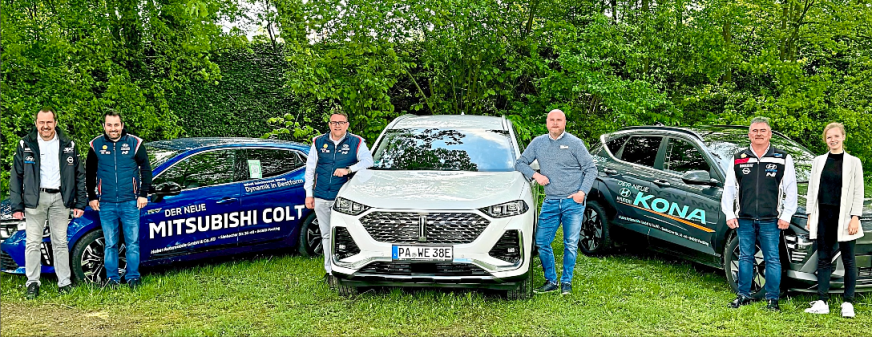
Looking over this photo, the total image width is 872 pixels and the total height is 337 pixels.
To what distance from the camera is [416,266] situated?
5.44m

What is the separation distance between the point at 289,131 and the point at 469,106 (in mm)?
3584

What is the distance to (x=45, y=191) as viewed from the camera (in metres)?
5.95

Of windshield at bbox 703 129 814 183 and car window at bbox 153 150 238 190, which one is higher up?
windshield at bbox 703 129 814 183

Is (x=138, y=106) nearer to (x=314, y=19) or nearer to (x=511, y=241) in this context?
(x=314, y=19)

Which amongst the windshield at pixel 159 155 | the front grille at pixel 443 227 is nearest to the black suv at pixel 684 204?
the front grille at pixel 443 227

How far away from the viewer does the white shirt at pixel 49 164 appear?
597cm

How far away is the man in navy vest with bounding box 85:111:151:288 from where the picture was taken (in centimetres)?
614

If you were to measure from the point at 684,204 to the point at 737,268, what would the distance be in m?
0.85

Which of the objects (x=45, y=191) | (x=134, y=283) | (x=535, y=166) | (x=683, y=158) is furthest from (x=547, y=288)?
(x=45, y=191)

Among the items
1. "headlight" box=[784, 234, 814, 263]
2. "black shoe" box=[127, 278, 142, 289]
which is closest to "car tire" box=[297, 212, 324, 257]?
"black shoe" box=[127, 278, 142, 289]

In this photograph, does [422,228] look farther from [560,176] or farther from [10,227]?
[10,227]

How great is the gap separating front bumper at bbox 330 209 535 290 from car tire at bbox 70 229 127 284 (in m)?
2.55

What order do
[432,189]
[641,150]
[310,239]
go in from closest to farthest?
[432,189]
[641,150]
[310,239]

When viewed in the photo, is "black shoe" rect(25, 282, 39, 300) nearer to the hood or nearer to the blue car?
the blue car
